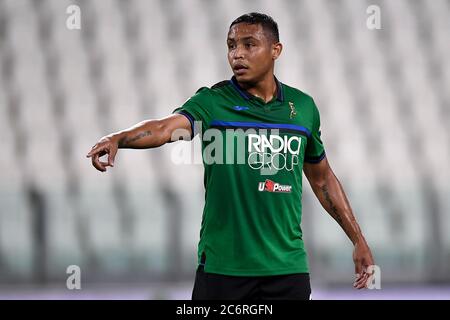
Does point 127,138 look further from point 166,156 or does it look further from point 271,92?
point 166,156

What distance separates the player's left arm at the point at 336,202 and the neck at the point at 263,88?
29 cm

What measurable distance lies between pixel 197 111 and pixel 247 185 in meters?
0.26

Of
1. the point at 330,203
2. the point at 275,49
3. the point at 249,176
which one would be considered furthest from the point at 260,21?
the point at 330,203

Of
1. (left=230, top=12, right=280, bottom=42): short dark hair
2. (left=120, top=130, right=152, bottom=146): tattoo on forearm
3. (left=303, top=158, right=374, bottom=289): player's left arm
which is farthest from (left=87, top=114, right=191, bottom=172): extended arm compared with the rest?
(left=303, top=158, right=374, bottom=289): player's left arm

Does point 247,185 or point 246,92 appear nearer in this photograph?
point 247,185

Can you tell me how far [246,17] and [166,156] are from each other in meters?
2.91

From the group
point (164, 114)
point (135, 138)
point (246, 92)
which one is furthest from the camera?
point (164, 114)

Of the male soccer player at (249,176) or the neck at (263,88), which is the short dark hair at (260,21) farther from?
the neck at (263,88)

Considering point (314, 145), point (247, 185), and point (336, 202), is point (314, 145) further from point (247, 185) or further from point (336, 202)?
point (247, 185)

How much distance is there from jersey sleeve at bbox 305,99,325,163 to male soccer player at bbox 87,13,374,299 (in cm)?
7

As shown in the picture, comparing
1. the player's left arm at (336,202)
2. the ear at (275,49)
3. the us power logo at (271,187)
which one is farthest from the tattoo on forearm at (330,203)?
the ear at (275,49)

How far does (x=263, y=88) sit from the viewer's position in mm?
2301

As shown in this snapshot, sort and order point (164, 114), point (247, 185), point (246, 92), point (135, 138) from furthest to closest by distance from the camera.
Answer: point (164, 114) < point (246, 92) < point (247, 185) < point (135, 138)

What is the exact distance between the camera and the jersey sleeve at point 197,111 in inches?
84.7
